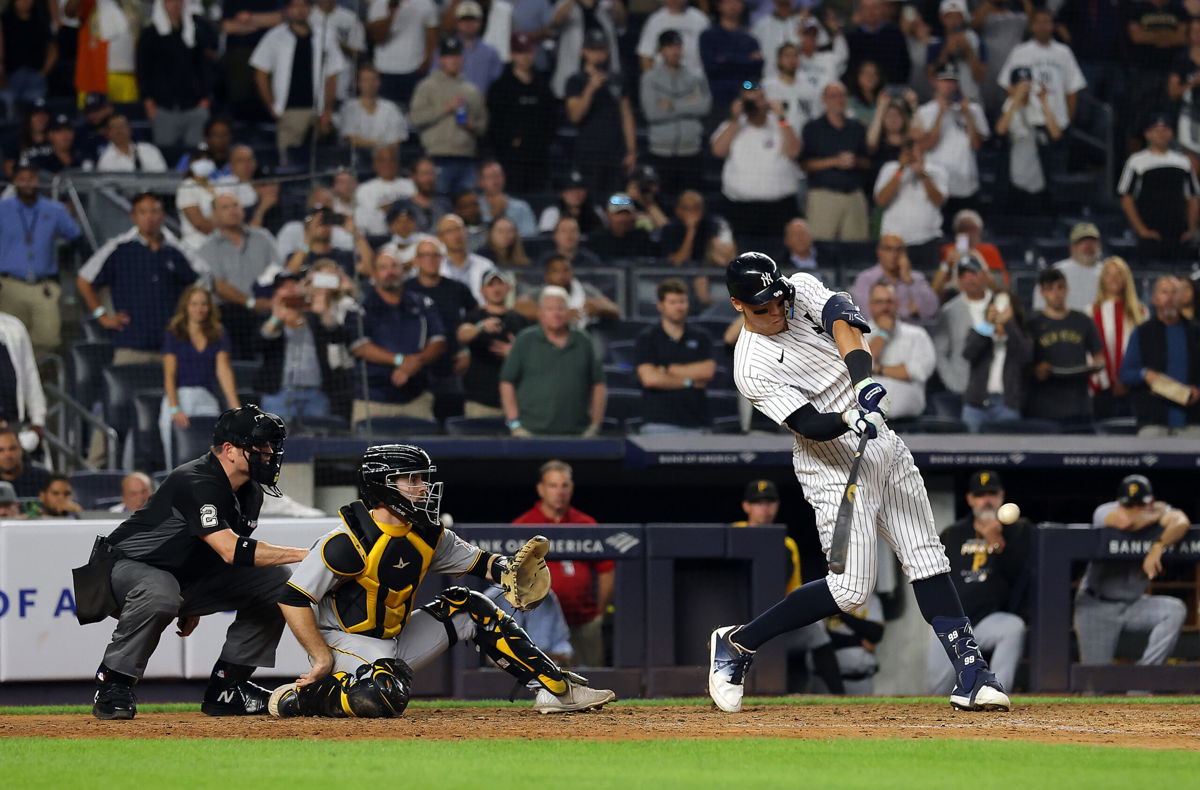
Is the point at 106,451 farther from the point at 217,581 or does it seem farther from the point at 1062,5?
the point at 1062,5

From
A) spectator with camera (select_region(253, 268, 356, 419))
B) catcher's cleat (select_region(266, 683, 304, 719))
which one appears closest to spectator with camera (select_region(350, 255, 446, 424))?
spectator with camera (select_region(253, 268, 356, 419))

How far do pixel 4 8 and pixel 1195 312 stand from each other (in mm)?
9142

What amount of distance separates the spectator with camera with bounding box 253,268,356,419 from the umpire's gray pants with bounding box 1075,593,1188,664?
446 centimetres

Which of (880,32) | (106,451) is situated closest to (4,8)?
(106,451)

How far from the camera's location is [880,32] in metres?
14.9

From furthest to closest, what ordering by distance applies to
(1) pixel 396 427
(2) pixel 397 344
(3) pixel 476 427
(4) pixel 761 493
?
(2) pixel 397 344 → (3) pixel 476 427 → (1) pixel 396 427 → (4) pixel 761 493

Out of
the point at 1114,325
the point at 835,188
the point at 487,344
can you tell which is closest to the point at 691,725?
the point at 487,344

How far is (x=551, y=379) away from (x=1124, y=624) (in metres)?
3.59

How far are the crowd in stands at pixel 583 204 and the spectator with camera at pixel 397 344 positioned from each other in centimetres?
2

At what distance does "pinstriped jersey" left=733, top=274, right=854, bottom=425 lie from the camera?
6621mm

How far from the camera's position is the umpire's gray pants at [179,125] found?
44.1ft

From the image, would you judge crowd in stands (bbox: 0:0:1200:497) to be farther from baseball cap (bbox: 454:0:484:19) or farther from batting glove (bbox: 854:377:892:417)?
batting glove (bbox: 854:377:892:417)

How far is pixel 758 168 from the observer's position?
13.6m

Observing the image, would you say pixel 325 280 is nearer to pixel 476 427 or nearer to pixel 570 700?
pixel 476 427
